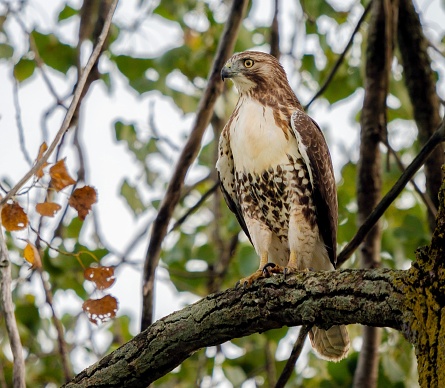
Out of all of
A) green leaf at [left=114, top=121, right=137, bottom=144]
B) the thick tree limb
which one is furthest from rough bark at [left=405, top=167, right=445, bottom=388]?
green leaf at [left=114, top=121, right=137, bottom=144]

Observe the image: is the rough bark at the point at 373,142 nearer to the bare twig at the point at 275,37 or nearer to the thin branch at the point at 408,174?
the bare twig at the point at 275,37

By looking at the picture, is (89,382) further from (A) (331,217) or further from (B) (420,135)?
(B) (420,135)

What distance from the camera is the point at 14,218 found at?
10.1 ft

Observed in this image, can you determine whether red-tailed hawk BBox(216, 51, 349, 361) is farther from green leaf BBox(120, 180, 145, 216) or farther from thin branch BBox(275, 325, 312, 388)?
green leaf BBox(120, 180, 145, 216)

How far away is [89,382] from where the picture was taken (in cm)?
299

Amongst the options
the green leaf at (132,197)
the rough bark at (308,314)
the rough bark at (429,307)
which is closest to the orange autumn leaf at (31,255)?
the rough bark at (308,314)

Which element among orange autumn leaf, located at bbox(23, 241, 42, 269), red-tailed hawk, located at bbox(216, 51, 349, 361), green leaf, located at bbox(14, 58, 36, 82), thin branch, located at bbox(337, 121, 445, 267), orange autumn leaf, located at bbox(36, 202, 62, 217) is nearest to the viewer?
orange autumn leaf, located at bbox(23, 241, 42, 269)

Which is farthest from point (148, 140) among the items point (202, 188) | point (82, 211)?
point (82, 211)

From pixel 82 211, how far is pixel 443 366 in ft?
5.67

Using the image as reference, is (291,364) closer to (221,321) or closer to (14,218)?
(221,321)

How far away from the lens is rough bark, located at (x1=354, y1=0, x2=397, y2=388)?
4.30 meters

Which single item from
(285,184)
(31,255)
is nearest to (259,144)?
(285,184)

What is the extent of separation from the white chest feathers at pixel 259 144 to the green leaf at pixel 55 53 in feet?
6.41

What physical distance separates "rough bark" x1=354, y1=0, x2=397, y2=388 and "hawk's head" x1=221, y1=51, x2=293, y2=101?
1.71ft
